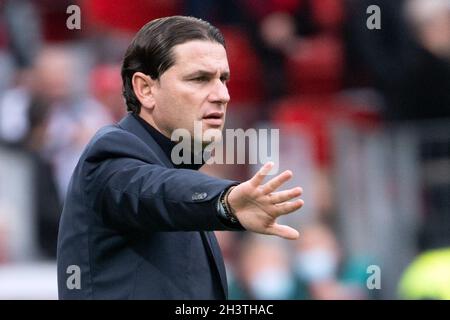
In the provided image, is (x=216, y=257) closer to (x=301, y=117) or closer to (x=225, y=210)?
(x=225, y=210)

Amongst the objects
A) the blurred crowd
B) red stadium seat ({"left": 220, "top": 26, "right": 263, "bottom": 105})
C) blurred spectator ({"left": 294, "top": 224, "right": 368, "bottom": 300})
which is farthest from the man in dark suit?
red stadium seat ({"left": 220, "top": 26, "right": 263, "bottom": 105})

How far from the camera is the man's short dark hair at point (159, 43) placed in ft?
13.2

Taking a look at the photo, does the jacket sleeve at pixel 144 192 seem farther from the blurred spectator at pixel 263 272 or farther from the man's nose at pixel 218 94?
the blurred spectator at pixel 263 272

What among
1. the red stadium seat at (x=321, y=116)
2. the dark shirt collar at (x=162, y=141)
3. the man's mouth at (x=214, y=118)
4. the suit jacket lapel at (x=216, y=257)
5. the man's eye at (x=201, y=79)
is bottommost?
the suit jacket lapel at (x=216, y=257)

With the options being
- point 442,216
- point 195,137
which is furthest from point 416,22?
point 195,137

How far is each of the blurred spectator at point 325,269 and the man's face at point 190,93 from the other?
3409 millimetres

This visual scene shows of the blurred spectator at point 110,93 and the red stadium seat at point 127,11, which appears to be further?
the red stadium seat at point 127,11

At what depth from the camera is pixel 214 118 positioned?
Answer: 4031 mm

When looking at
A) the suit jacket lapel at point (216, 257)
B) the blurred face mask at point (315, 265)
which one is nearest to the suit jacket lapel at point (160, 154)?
the suit jacket lapel at point (216, 257)

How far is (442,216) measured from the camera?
291 inches

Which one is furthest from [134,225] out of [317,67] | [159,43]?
[317,67]

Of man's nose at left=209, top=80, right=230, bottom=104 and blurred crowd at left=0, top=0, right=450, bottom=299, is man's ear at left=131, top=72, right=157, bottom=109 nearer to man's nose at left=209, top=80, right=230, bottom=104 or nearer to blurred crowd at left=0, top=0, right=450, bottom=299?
man's nose at left=209, top=80, right=230, bottom=104

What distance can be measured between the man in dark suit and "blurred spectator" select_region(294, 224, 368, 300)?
132 inches

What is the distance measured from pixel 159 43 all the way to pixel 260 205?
3.09 ft
